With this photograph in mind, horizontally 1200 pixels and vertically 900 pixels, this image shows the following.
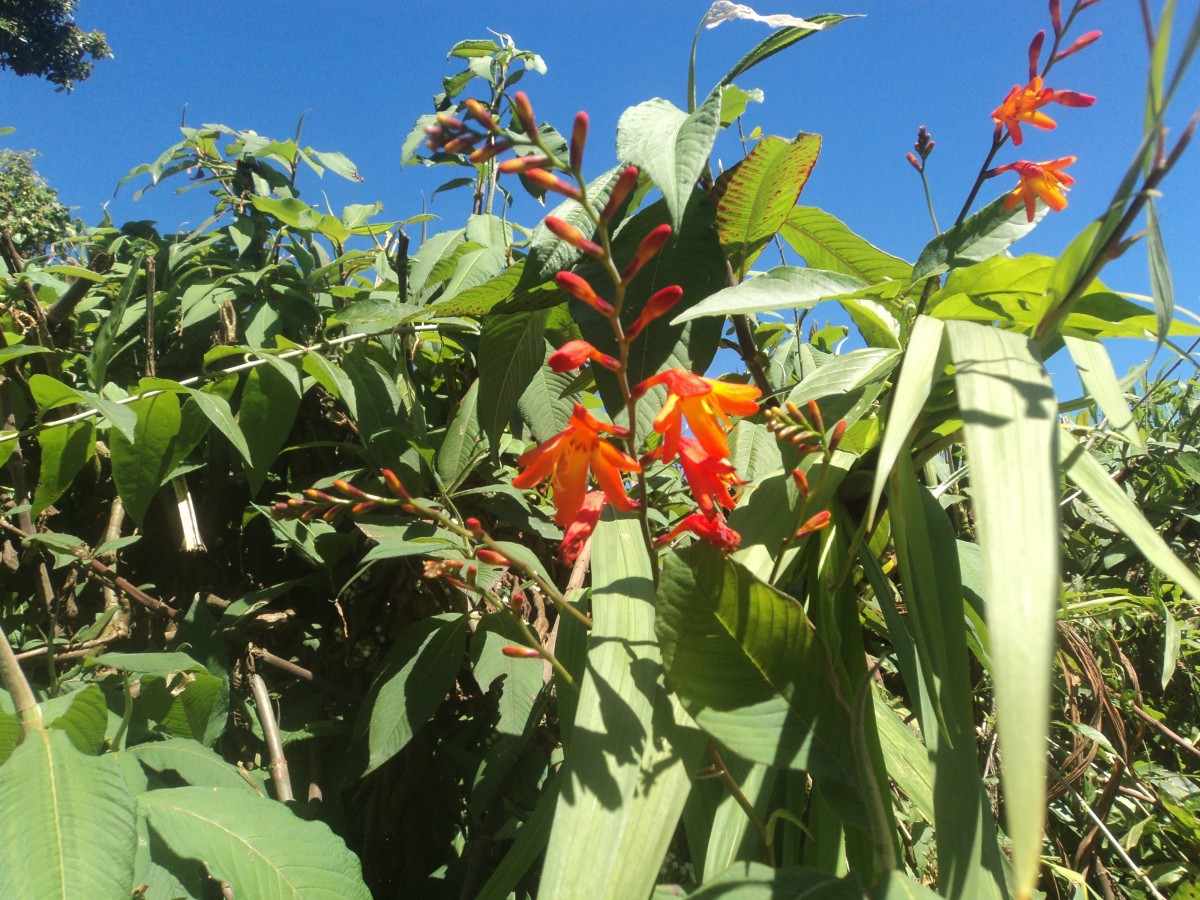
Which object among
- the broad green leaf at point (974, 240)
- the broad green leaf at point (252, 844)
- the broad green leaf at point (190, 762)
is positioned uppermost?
the broad green leaf at point (974, 240)

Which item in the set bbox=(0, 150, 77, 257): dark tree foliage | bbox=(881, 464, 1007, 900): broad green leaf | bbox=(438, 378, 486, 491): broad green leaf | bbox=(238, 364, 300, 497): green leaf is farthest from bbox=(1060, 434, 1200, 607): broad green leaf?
bbox=(0, 150, 77, 257): dark tree foliage

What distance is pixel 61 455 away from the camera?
3.29 ft

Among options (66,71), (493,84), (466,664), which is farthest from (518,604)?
(66,71)

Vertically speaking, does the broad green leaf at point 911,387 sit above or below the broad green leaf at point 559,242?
below

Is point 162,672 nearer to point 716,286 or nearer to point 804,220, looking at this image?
point 716,286

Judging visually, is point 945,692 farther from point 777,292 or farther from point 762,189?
point 762,189

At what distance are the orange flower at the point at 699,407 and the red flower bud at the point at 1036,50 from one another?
56cm

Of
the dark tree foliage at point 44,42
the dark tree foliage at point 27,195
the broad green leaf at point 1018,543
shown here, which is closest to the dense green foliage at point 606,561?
the broad green leaf at point 1018,543

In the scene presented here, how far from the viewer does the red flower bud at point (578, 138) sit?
0.49 meters

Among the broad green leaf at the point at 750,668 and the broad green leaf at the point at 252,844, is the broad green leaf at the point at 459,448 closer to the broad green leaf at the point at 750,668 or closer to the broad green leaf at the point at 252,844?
the broad green leaf at the point at 252,844

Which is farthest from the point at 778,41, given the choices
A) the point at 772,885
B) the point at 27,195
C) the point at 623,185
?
the point at 27,195

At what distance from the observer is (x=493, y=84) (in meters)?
1.58

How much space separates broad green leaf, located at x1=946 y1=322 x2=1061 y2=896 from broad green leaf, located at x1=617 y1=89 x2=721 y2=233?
0.22 metres

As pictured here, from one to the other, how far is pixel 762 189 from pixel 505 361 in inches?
11.9
